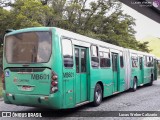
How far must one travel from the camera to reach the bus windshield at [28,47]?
7.33 meters

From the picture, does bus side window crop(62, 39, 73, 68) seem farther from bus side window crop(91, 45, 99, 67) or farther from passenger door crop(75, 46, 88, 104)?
bus side window crop(91, 45, 99, 67)

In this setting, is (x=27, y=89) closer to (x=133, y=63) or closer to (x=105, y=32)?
(x=133, y=63)

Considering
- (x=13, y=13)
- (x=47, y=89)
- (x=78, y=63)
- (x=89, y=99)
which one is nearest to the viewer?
(x=47, y=89)

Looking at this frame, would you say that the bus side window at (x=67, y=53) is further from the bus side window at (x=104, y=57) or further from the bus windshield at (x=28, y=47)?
the bus side window at (x=104, y=57)

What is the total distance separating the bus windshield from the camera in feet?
24.1

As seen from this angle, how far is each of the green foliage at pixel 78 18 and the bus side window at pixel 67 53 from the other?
557 inches

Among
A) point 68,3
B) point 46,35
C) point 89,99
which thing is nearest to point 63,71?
point 46,35

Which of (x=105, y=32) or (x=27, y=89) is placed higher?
(x=105, y=32)

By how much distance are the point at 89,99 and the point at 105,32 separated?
3000 centimetres

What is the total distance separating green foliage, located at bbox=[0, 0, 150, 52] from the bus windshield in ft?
44.8

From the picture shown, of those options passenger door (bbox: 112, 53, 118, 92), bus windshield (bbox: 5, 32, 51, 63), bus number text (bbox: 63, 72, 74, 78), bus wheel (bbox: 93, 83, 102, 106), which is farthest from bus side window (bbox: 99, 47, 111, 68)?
bus windshield (bbox: 5, 32, 51, 63)

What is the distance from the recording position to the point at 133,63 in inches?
623

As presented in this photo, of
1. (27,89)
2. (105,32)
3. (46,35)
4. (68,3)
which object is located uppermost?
(68,3)

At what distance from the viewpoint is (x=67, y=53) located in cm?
767
